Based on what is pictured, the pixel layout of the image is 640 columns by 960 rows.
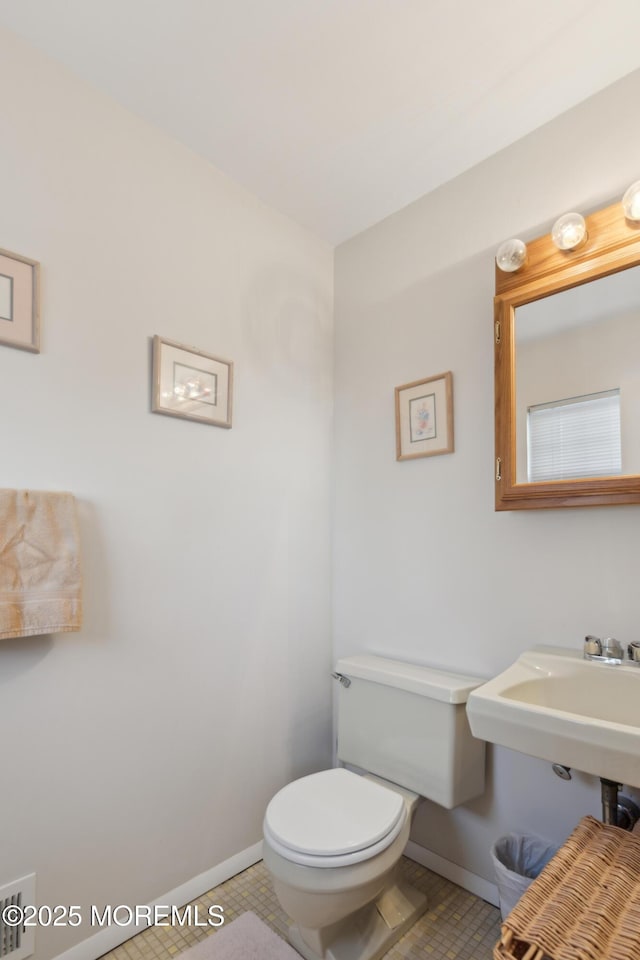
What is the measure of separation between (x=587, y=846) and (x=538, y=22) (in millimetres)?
1937

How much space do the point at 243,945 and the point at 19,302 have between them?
1.90 m

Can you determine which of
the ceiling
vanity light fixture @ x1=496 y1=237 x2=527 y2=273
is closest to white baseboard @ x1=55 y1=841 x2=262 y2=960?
vanity light fixture @ x1=496 y1=237 x2=527 y2=273

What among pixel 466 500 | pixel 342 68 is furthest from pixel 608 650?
pixel 342 68

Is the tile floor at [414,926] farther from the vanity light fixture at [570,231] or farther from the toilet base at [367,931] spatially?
the vanity light fixture at [570,231]

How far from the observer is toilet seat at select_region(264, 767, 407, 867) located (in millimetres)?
1222

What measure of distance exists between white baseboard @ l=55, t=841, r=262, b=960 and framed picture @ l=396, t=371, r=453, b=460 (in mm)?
1544

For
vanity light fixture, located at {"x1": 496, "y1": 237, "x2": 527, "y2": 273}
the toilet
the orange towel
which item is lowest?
the toilet

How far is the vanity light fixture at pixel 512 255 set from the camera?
1533 mm

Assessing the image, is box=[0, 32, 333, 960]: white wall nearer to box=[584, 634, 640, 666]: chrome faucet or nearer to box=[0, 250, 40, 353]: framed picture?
box=[0, 250, 40, 353]: framed picture

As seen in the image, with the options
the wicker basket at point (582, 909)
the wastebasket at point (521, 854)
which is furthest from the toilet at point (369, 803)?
the wicker basket at point (582, 909)

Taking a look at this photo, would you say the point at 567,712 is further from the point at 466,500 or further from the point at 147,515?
the point at 147,515

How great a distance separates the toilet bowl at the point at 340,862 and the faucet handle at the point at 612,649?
70 cm

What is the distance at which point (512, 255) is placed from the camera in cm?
154

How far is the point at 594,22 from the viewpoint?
4.26ft
